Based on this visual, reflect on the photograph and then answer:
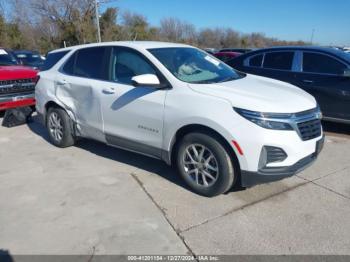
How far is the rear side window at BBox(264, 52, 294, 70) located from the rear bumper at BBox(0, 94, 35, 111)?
214 inches

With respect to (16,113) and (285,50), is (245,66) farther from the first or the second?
(16,113)

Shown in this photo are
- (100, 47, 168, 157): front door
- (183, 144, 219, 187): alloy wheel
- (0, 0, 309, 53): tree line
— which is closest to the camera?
(183, 144, 219, 187): alloy wheel

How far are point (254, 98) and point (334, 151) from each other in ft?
8.44

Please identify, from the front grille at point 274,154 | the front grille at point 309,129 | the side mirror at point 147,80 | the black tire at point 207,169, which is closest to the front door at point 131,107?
the side mirror at point 147,80

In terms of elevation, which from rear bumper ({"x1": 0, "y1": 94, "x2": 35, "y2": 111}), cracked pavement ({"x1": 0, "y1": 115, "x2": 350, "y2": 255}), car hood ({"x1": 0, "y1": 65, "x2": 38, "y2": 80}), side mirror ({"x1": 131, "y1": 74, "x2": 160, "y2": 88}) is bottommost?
cracked pavement ({"x1": 0, "y1": 115, "x2": 350, "y2": 255})

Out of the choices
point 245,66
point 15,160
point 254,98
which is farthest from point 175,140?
point 245,66

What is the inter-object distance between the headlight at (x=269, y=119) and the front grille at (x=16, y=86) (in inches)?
238

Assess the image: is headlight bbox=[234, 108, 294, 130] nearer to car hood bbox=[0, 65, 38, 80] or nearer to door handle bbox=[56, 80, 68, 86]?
door handle bbox=[56, 80, 68, 86]

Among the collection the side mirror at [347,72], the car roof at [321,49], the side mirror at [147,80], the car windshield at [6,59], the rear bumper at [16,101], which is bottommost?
the rear bumper at [16,101]

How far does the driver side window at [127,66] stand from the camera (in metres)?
4.09

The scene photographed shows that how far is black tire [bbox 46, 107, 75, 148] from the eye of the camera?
5.20 meters

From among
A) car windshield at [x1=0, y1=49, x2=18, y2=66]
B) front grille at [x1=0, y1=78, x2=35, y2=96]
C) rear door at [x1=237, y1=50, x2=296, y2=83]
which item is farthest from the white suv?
car windshield at [x1=0, y1=49, x2=18, y2=66]

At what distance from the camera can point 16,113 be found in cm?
722

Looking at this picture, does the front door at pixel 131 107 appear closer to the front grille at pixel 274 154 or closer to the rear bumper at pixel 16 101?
the front grille at pixel 274 154
